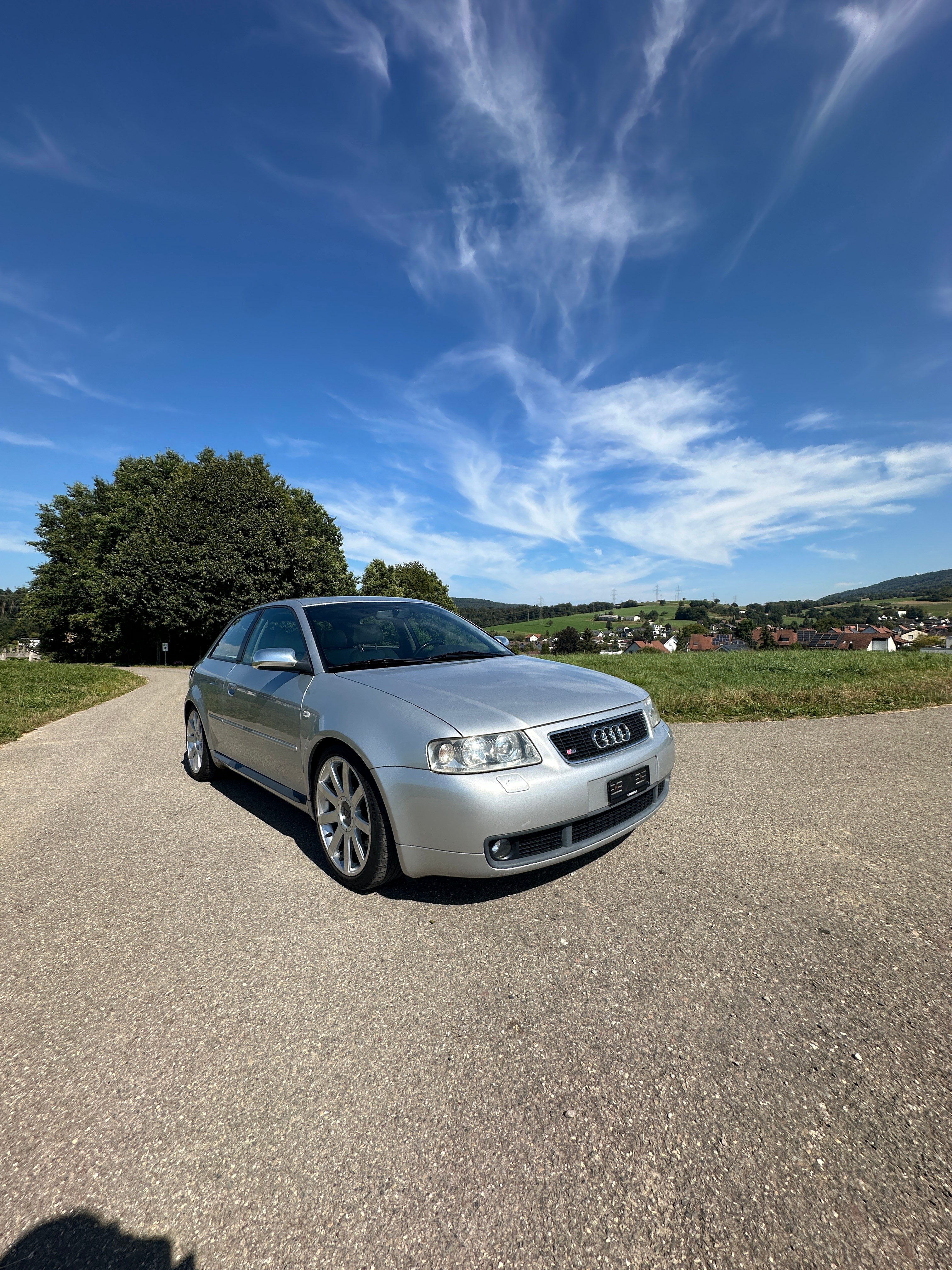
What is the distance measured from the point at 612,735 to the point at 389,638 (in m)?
1.73

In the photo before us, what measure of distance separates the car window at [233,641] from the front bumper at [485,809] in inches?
103

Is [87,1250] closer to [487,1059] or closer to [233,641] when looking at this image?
[487,1059]

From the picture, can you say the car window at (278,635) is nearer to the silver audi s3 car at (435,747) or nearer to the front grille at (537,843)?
the silver audi s3 car at (435,747)

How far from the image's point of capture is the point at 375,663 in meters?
3.67

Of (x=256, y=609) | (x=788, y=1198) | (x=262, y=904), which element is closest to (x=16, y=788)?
(x=256, y=609)

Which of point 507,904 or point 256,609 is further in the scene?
point 256,609

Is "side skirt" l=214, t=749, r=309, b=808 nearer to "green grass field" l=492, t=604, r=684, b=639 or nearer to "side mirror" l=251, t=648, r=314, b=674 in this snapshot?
"side mirror" l=251, t=648, r=314, b=674

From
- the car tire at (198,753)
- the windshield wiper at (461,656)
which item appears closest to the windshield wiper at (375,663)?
the windshield wiper at (461,656)

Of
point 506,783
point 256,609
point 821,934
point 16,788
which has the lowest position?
point 821,934

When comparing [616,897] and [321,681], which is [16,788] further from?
[616,897]

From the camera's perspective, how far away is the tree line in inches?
1095

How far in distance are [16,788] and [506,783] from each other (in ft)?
16.3

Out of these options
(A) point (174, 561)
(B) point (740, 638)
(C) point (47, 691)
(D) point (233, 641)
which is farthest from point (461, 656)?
(B) point (740, 638)

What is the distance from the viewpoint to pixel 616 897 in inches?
113
